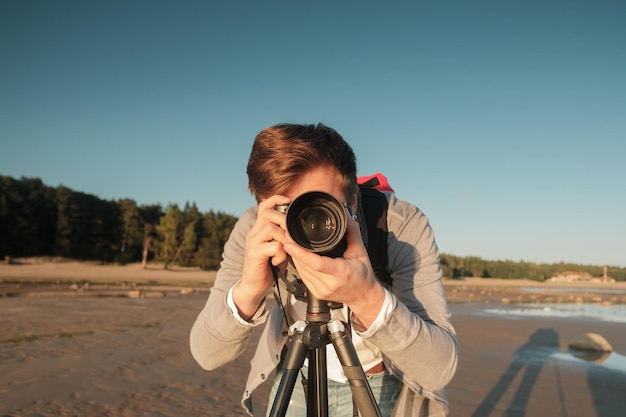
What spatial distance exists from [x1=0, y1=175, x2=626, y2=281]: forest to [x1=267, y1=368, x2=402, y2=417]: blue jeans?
147 ft

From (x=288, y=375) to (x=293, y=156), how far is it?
72cm

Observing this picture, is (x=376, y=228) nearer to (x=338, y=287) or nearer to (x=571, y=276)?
(x=338, y=287)

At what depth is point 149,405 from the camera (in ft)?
15.0

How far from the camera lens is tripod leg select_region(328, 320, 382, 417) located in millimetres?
1311

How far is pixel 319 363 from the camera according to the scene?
4.68 feet

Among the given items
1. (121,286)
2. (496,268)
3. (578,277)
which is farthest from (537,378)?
(578,277)

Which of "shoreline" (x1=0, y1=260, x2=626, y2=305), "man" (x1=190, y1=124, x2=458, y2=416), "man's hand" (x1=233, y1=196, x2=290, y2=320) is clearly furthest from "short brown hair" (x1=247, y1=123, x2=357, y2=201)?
"shoreline" (x1=0, y1=260, x2=626, y2=305)

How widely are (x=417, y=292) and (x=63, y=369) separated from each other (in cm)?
567

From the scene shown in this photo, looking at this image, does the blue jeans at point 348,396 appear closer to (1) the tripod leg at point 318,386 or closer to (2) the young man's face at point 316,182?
(1) the tripod leg at point 318,386

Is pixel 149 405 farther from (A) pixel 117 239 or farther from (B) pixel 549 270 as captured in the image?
(B) pixel 549 270

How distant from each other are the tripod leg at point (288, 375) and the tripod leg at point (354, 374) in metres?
0.12

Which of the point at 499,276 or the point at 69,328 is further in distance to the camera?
the point at 499,276

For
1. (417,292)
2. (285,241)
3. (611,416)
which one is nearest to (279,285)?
(285,241)

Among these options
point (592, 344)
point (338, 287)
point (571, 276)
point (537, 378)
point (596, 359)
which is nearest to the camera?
point (338, 287)
